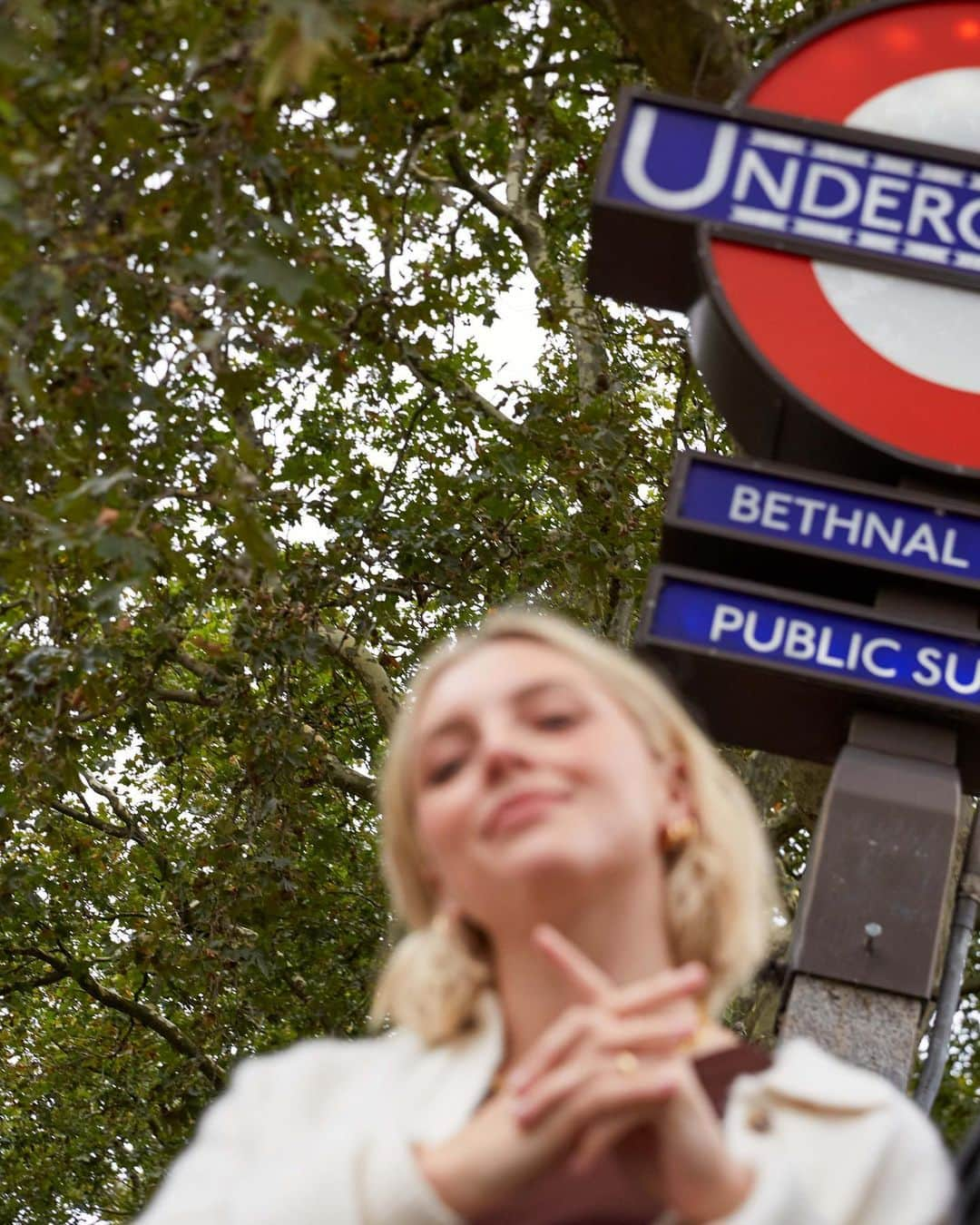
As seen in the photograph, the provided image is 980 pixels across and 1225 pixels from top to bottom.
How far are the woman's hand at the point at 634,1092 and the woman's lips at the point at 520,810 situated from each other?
0.48 feet

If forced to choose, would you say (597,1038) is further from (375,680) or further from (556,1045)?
(375,680)

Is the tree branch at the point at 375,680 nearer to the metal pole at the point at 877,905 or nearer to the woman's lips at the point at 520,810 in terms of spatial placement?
Answer: the metal pole at the point at 877,905

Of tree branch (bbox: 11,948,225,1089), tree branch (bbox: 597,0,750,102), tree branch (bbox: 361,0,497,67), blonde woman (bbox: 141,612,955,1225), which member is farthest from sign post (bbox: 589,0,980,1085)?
tree branch (bbox: 11,948,225,1089)

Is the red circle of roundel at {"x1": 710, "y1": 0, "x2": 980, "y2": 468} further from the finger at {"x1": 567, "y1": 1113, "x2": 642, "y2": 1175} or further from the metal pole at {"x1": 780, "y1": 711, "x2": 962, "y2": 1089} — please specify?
the finger at {"x1": 567, "y1": 1113, "x2": 642, "y2": 1175}

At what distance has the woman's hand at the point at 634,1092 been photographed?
1456 mm

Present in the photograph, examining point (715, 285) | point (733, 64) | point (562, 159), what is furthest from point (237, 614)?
point (715, 285)

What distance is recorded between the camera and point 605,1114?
57.4 inches

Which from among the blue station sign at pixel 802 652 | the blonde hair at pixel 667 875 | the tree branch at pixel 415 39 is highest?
the tree branch at pixel 415 39

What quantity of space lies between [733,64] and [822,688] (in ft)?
7.64

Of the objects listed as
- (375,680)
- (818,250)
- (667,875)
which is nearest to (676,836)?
(667,875)

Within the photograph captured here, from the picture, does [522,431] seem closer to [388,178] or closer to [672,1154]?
[388,178]

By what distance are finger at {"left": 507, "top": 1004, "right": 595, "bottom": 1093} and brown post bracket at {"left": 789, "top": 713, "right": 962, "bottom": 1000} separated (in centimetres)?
255

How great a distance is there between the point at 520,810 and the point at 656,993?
0.26 meters

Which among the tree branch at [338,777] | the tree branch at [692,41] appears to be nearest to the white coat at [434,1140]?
the tree branch at [692,41]
